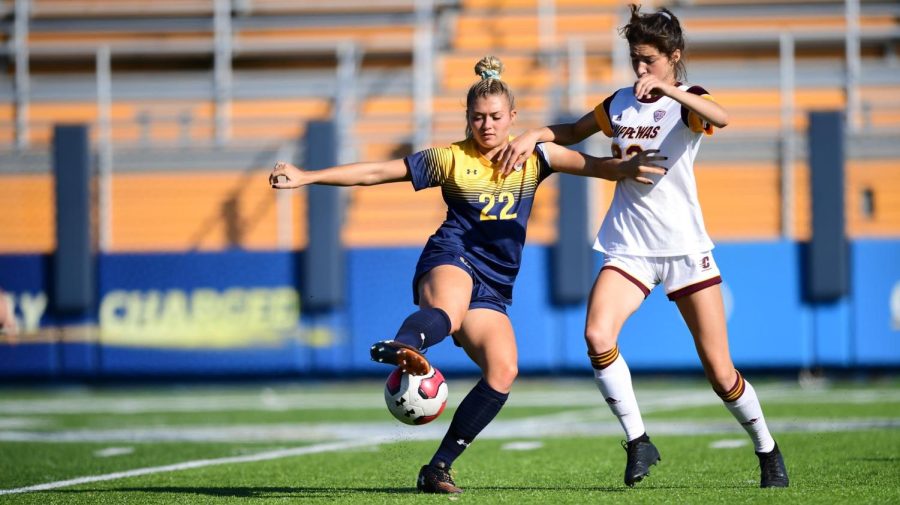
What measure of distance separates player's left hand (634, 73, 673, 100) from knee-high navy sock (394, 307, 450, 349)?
1.25m

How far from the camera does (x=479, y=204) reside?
6270 millimetres

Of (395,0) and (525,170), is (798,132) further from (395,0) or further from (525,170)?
(525,170)

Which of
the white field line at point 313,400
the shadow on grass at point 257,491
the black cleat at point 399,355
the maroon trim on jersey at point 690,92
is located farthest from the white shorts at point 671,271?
the white field line at point 313,400

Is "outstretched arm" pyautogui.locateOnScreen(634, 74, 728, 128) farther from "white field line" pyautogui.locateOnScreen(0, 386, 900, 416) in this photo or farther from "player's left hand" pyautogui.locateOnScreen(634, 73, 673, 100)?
"white field line" pyautogui.locateOnScreen(0, 386, 900, 416)

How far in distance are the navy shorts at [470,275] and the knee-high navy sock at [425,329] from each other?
0.34 m

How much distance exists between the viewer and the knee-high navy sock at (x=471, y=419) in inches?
240

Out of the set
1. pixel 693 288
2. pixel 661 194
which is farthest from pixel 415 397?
pixel 661 194

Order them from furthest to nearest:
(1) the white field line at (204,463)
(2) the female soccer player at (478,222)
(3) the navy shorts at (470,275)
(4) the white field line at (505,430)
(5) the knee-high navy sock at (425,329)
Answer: (4) the white field line at (505,430) → (1) the white field line at (204,463) → (3) the navy shorts at (470,275) → (2) the female soccer player at (478,222) → (5) the knee-high navy sock at (425,329)

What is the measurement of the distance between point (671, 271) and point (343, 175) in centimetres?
153

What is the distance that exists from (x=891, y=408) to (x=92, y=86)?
11529 millimetres

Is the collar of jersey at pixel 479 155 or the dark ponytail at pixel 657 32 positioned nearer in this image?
the dark ponytail at pixel 657 32

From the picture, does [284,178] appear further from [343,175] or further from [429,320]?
[429,320]

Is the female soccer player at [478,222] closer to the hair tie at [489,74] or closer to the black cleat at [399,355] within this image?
the hair tie at [489,74]

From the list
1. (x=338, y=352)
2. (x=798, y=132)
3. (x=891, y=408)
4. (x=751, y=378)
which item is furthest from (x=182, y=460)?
(x=798, y=132)
